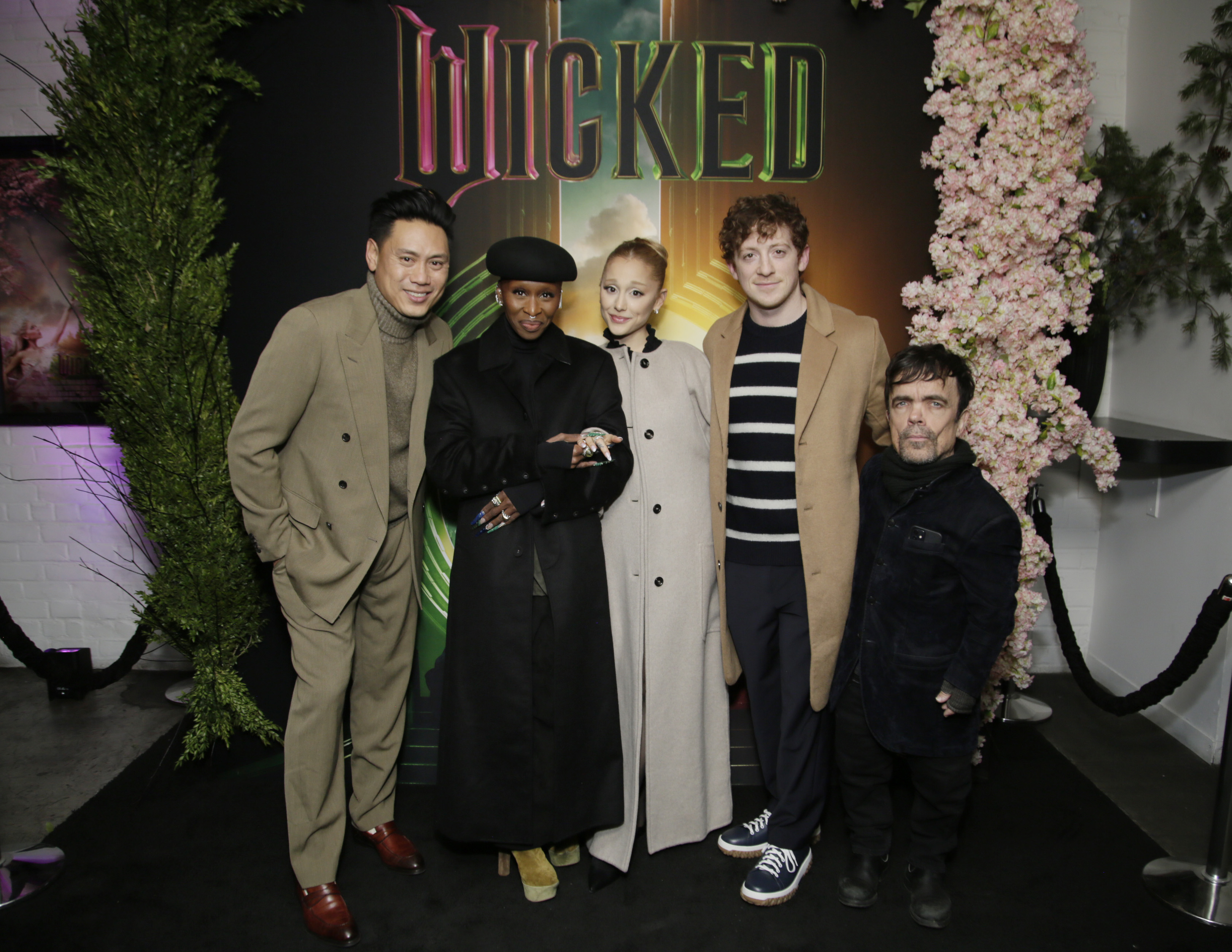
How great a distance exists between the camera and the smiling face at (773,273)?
2.81 meters

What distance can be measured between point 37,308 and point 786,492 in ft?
13.8

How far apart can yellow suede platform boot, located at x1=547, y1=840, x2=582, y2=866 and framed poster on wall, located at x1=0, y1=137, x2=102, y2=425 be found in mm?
3483

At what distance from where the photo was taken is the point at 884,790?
114 inches

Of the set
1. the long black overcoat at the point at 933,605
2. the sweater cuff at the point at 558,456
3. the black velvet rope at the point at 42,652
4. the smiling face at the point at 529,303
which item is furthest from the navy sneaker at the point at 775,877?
the black velvet rope at the point at 42,652

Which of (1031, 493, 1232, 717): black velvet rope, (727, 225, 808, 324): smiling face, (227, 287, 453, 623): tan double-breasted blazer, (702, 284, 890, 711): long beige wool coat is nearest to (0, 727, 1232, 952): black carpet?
(1031, 493, 1232, 717): black velvet rope

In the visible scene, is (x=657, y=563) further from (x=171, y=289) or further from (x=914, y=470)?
(x=171, y=289)

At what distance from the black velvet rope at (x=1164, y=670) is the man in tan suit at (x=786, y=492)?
1.24 meters

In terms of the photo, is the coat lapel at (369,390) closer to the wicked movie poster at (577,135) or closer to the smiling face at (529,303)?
the smiling face at (529,303)

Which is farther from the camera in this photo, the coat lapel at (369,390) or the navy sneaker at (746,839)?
the navy sneaker at (746,839)

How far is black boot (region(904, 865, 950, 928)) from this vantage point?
2.70m

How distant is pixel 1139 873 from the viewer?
9.73 ft

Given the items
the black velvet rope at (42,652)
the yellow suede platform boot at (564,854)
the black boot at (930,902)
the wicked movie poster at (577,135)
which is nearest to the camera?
the black boot at (930,902)

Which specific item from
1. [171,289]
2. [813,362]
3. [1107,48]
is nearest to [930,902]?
[813,362]

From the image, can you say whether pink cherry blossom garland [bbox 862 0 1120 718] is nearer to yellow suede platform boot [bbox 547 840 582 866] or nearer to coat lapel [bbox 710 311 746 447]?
coat lapel [bbox 710 311 746 447]
